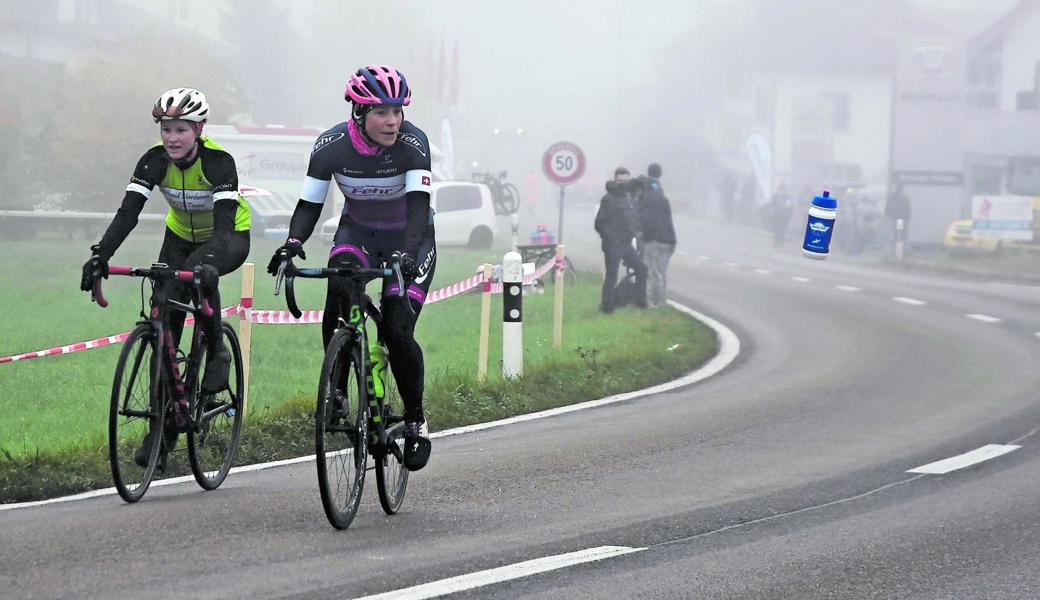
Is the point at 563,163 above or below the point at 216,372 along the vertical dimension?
above

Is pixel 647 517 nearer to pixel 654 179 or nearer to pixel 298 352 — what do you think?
pixel 298 352

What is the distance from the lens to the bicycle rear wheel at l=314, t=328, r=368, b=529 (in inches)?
239

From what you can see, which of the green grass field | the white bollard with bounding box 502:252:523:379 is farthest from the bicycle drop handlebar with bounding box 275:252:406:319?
the white bollard with bounding box 502:252:523:379

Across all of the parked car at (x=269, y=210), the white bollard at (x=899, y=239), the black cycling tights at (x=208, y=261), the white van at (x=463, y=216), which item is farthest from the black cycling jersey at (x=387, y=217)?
the parked car at (x=269, y=210)

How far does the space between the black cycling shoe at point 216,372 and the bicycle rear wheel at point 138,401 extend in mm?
368

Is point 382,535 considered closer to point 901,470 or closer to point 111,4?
point 901,470

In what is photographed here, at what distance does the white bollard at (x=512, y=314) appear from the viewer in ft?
39.4

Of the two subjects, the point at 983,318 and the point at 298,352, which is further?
the point at 983,318

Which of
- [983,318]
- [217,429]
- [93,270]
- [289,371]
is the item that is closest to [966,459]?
[217,429]

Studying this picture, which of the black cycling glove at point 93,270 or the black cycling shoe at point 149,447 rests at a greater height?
the black cycling glove at point 93,270

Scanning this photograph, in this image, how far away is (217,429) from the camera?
781cm

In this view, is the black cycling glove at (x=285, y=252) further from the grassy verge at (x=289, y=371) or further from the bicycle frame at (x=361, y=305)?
the grassy verge at (x=289, y=371)

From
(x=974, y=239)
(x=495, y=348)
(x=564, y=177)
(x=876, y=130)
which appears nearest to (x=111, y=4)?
(x=876, y=130)

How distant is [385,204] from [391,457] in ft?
3.68
